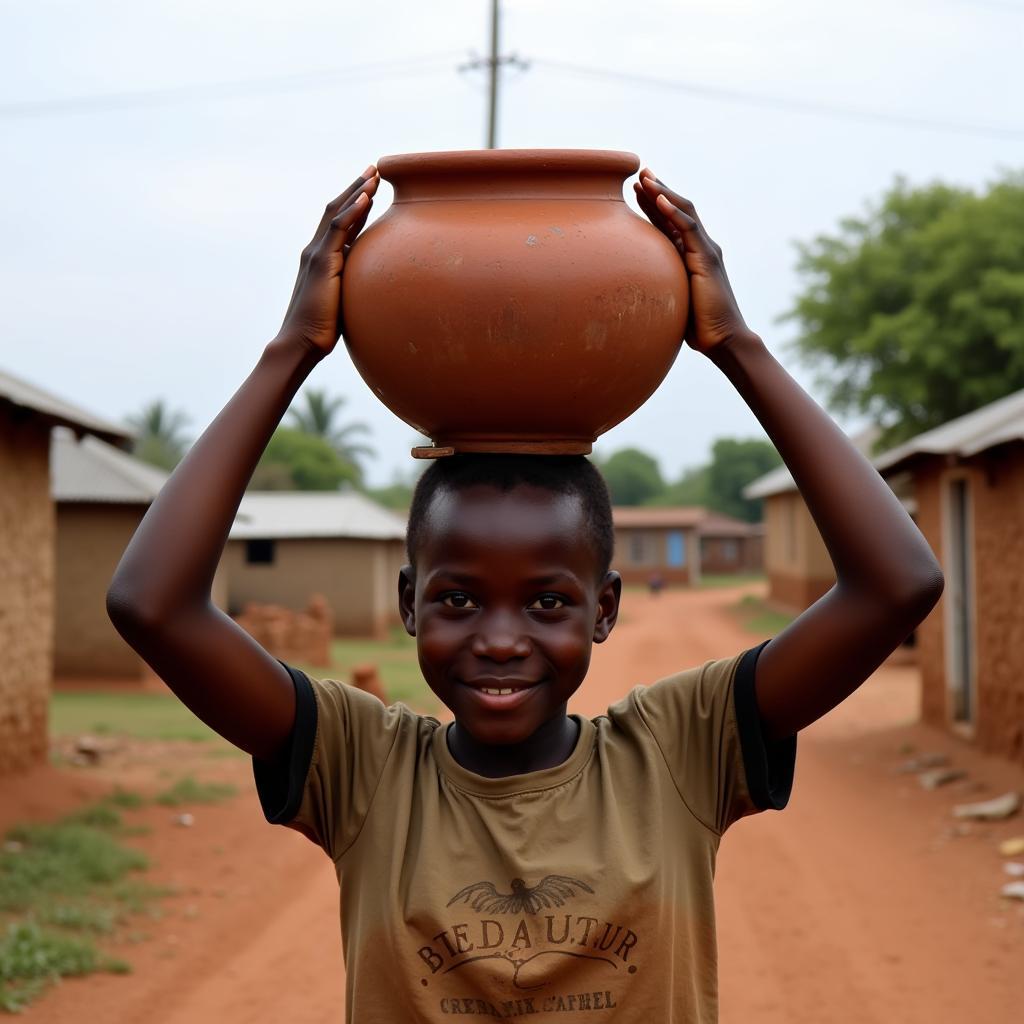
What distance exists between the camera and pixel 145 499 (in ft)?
49.6

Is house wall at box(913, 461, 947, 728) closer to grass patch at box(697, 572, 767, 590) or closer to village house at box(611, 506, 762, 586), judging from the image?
village house at box(611, 506, 762, 586)

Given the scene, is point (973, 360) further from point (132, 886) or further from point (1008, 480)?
point (132, 886)

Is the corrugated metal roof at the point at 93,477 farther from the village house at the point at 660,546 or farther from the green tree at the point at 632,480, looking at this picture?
the green tree at the point at 632,480

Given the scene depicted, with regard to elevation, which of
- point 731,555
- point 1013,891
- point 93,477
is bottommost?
point 1013,891

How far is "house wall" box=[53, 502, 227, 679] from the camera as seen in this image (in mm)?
15422

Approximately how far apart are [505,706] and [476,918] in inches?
11.2

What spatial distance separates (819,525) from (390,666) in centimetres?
1640

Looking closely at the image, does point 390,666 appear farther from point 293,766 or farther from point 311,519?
point 293,766

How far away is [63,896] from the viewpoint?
20.6 feet

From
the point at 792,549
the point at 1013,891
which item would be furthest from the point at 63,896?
the point at 792,549

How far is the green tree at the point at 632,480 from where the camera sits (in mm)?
70188

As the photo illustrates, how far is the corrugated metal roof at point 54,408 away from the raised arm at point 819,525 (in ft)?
21.8

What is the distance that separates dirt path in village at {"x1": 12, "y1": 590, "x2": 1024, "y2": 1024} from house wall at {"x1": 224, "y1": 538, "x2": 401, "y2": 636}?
12.9 metres

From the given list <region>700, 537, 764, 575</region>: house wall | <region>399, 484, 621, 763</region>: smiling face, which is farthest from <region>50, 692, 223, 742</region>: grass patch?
<region>700, 537, 764, 575</region>: house wall
